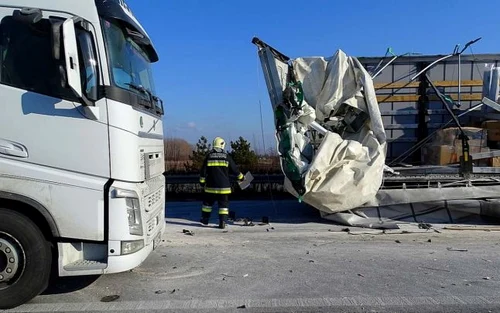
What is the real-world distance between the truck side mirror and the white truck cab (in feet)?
0.35

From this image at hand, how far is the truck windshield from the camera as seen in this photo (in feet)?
14.2

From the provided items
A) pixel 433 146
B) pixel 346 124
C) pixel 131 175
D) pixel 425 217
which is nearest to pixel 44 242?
A: pixel 131 175

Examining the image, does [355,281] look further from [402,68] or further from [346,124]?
[402,68]

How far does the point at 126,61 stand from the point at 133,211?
1.53 m

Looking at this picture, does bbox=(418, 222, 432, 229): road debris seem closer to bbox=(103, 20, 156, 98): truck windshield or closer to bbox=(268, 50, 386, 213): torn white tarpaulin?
bbox=(268, 50, 386, 213): torn white tarpaulin

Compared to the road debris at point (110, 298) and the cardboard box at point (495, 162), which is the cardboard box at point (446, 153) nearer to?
the cardboard box at point (495, 162)

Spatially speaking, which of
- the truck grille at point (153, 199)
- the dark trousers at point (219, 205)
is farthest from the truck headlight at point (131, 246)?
the dark trousers at point (219, 205)

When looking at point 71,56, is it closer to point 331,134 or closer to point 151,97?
point 151,97

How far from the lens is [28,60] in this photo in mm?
4125

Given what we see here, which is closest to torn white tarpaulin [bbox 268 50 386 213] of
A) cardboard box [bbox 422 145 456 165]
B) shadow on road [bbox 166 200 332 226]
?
shadow on road [bbox 166 200 332 226]

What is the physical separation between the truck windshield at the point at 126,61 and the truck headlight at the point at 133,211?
39.9 inches

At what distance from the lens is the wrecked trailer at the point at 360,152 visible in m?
7.47

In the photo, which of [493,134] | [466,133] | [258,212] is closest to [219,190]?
[258,212]

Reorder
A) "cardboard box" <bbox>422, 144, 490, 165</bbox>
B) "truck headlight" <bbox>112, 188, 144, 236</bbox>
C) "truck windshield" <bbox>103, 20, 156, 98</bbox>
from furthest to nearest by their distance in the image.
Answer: "cardboard box" <bbox>422, 144, 490, 165</bbox>
"truck windshield" <bbox>103, 20, 156, 98</bbox>
"truck headlight" <bbox>112, 188, 144, 236</bbox>
